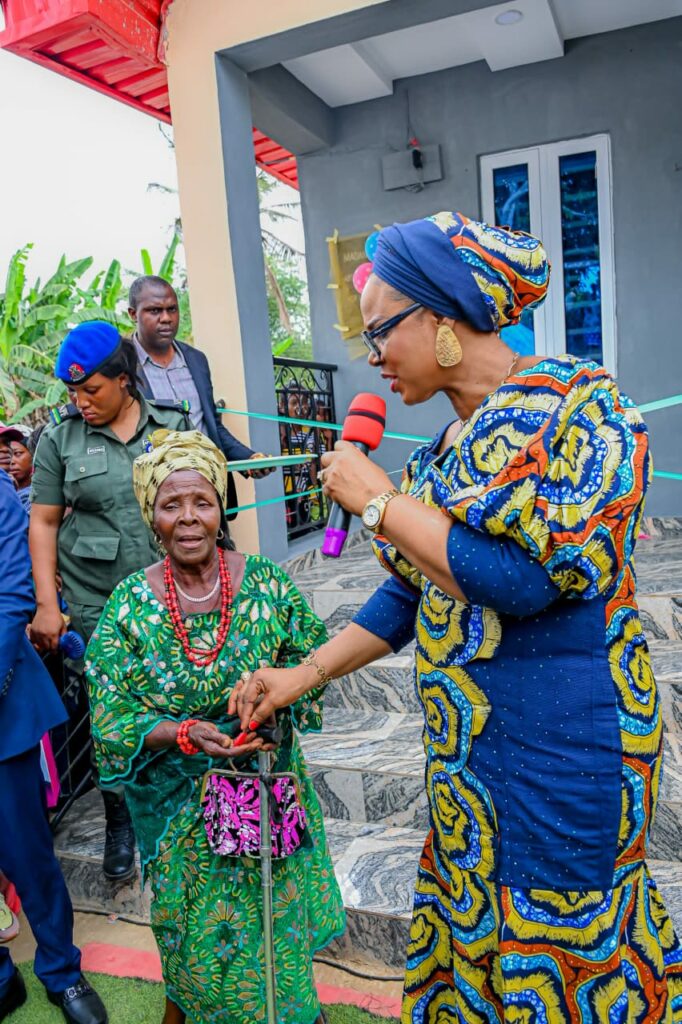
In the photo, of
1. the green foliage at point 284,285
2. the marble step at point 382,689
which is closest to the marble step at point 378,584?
the marble step at point 382,689

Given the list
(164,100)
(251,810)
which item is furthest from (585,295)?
(251,810)

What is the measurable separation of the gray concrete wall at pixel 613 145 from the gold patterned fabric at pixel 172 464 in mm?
4472

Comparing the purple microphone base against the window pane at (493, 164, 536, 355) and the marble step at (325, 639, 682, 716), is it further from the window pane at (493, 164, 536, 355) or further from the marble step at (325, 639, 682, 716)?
the window pane at (493, 164, 536, 355)

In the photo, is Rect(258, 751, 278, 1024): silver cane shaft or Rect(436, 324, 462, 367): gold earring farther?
Rect(258, 751, 278, 1024): silver cane shaft

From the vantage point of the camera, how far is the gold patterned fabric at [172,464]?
86.0 inches

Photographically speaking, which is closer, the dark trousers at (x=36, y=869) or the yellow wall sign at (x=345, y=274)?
the dark trousers at (x=36, y=869)

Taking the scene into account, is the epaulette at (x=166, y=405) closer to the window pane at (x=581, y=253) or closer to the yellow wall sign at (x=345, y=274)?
the yellow wall sign at (x=345, y=274)

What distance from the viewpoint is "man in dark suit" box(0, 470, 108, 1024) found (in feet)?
8.35

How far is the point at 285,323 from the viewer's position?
90.5 ft

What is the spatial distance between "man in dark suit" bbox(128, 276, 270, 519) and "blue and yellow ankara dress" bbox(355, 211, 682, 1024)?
2837mm

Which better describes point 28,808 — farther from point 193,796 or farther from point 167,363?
point 167,363

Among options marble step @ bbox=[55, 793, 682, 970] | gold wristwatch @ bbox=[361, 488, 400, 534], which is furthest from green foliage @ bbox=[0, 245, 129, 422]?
gold wristwatch @ bbox=[361, 488, 400, 534]

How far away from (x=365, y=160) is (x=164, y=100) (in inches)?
65.8

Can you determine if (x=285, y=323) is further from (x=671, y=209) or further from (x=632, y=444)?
(x=632, y=444)
